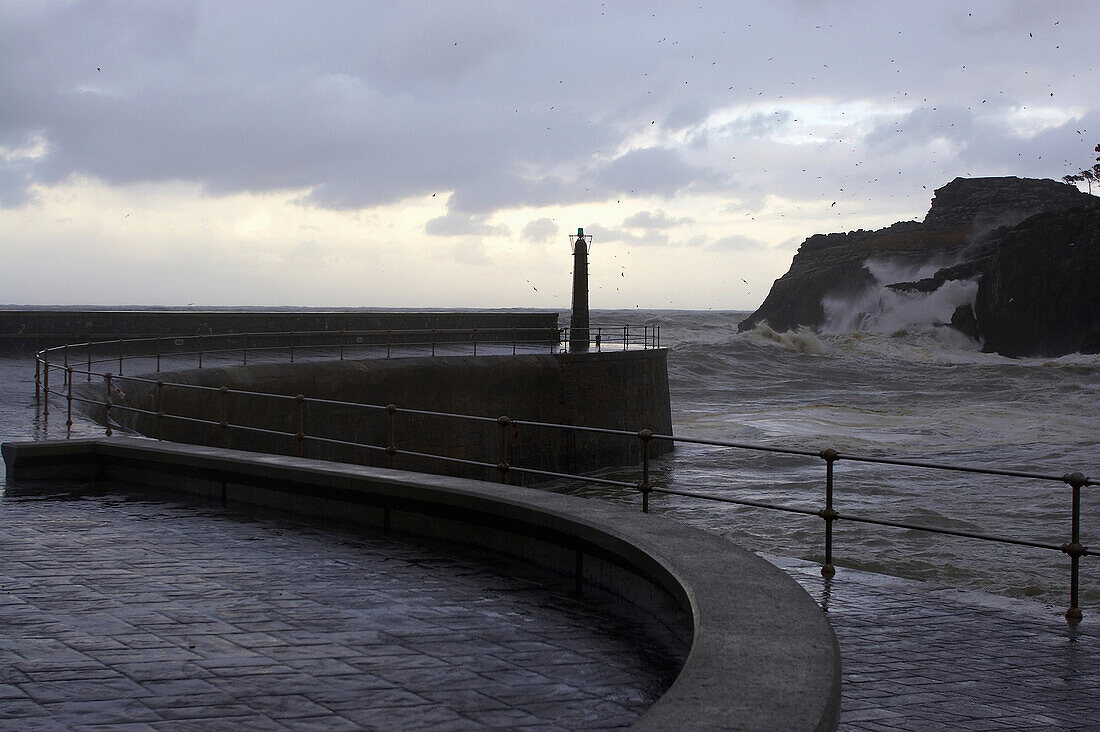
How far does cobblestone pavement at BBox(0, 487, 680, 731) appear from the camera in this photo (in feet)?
13.4

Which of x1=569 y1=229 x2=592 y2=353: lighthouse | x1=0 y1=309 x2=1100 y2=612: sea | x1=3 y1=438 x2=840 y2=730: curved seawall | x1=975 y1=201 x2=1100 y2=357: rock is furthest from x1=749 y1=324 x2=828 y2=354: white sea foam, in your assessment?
x1=3 y1=438 x2=840 y2=730: curved seawall

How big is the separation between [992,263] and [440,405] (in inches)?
3122

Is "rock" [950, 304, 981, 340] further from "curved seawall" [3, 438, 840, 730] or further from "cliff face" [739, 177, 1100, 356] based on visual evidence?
"curved seawall" [3, 438, 840, 730]

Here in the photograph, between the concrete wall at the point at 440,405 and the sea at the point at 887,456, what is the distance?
120cm

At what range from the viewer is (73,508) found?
8.70 metres

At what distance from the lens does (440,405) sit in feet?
82.6

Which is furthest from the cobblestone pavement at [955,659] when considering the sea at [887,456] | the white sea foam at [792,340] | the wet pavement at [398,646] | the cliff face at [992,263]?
the cliff face at [992,263]

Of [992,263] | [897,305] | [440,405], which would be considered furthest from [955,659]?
[897,305]

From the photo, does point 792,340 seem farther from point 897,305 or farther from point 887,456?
point 887,456

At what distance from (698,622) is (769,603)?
53 cm

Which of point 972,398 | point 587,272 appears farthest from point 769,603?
point 972,398

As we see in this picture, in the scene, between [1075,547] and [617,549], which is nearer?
Result: [1075,547]

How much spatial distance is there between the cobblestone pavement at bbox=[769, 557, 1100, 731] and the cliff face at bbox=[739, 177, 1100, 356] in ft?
276

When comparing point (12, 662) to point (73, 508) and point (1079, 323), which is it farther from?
point (1079, 323)
